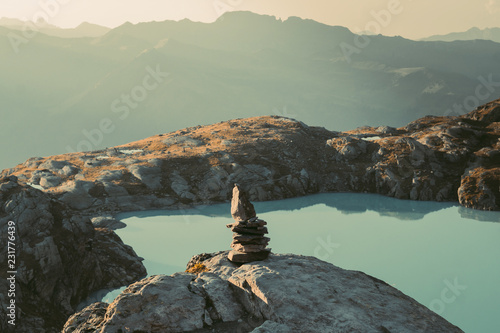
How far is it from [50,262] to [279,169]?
51479 millimetres

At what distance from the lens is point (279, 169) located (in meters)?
74.2

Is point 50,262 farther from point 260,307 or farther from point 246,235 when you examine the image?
point 260,307

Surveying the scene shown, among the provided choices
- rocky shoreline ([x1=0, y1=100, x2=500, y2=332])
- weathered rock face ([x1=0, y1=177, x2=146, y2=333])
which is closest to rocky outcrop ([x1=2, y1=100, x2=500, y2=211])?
rocky shoreline ([x1=0, y1=100, x2=500, y2=332])

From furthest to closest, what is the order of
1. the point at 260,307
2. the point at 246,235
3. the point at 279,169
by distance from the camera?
the point at 279,169 < the point at 246,235 < the point at 260,307

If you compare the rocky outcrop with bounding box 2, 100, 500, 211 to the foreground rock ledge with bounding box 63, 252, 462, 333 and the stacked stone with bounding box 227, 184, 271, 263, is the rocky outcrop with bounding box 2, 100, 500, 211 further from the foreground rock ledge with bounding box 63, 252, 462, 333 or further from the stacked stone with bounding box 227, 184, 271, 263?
the foreground rock ledge with bounding box 63, 252, 462, 333

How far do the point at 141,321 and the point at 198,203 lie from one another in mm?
53413

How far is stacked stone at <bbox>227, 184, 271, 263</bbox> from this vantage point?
16516 millimetres

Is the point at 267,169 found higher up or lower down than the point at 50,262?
higher up

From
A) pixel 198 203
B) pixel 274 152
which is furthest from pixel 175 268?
pixel 274 152

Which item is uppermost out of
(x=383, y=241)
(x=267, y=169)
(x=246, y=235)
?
(x=267, y=169)

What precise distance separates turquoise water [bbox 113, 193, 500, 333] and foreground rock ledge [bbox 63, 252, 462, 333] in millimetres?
14597

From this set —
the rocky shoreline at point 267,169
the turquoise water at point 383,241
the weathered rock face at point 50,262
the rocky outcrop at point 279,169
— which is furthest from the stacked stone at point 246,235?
the rocky outcrop at point 279,169

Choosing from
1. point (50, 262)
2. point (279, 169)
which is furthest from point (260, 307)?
point (279, 169)

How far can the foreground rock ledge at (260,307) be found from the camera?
39.5ft
